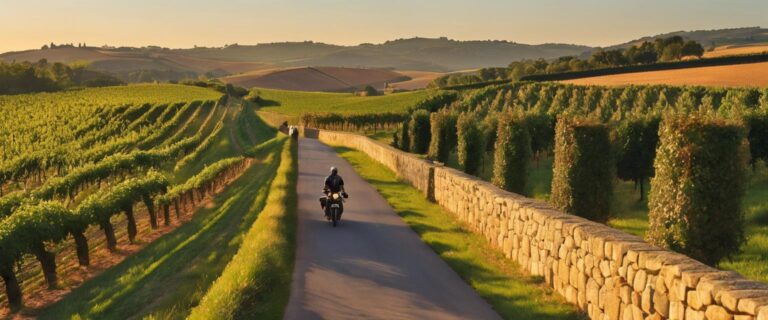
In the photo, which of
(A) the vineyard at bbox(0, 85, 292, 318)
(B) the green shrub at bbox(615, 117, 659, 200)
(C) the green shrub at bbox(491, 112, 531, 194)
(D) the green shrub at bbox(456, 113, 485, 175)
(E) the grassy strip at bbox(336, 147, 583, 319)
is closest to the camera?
(E) the grassy strip at bbox(336, 147, 583, 319)

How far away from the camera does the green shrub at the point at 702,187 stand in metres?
15.4

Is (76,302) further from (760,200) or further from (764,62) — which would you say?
(764,62)

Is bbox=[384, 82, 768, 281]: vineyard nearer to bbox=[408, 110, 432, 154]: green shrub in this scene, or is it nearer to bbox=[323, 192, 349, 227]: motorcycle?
bbox=[323, 192, 349, 227]: motorcycle

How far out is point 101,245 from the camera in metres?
35.4

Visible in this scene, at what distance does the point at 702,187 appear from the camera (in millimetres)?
15352

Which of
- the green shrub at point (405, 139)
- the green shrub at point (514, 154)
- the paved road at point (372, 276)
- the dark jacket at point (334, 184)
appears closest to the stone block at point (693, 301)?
the paved road at point (372, 276)

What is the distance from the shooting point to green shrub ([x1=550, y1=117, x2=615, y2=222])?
77.1ft

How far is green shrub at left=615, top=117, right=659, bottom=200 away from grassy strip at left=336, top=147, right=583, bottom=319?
11611mm

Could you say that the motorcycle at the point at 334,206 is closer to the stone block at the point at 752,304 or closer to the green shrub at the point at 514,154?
the green shrub at the point at 514,154

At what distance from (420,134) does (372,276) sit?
43576 millimetres

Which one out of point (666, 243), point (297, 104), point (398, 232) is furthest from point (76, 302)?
point (297, 104)

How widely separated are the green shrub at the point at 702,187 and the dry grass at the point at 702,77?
2489 inches

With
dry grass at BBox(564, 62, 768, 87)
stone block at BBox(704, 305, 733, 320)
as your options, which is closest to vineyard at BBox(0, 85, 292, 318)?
stone block at BBox(704, 305, 733, 320)

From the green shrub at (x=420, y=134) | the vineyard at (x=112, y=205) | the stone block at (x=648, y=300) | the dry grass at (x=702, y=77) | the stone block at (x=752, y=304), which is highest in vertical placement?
the dry grass at (x=702, y=77)
